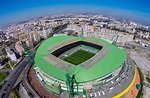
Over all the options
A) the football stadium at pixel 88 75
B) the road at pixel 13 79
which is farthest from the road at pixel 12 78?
the football stadium at pixel 88 75

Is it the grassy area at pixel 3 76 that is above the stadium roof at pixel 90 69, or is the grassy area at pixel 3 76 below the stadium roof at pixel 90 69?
below

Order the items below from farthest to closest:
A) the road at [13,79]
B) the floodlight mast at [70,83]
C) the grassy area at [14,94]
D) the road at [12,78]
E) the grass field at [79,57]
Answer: the grass field at [79,57] → the road at [12,78] → the road at [13,79] → the grassy area at [14,94] → the floodlight mast at [70,83]

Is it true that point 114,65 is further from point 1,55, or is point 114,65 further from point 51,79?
point 1,55

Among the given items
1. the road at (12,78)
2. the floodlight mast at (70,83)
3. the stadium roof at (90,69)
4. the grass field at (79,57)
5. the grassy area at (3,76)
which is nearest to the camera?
the floodlight mast at (70,83)

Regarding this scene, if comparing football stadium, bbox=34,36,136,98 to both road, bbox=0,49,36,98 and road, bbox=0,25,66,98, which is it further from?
road, bbox=0,49,36,98

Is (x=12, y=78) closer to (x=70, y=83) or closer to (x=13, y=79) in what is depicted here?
(x=13, y=79)

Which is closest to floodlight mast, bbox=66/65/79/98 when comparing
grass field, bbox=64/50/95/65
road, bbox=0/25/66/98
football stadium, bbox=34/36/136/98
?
football stadium, bbox=34/36/136/98

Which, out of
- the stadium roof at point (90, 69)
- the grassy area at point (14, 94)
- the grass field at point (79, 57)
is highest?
the stadium roof at point (90, 69)

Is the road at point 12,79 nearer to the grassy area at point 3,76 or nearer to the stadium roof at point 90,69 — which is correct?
the grassy area at point 3,76

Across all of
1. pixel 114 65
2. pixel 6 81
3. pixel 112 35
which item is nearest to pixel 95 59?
pixel 114 65
